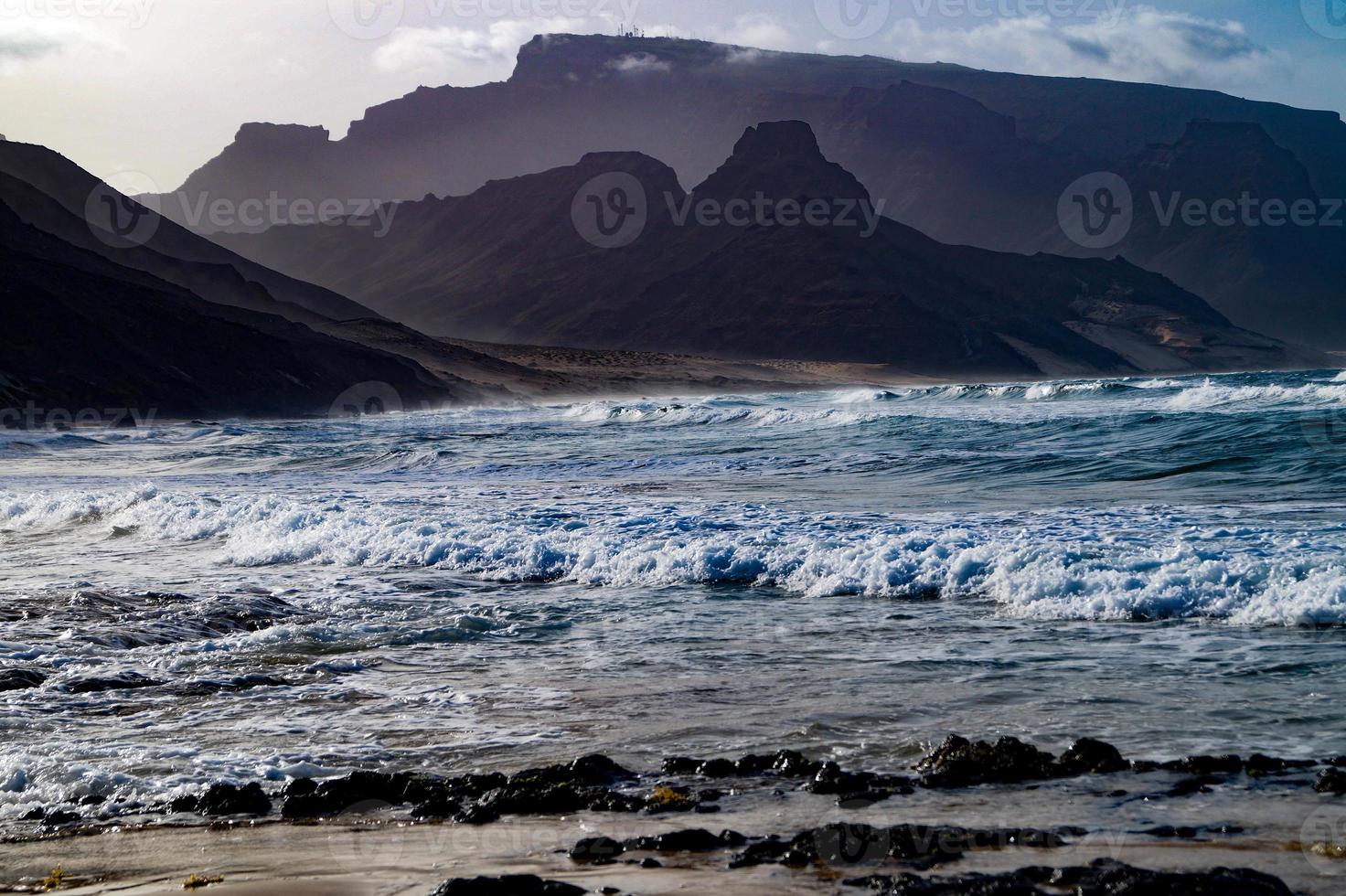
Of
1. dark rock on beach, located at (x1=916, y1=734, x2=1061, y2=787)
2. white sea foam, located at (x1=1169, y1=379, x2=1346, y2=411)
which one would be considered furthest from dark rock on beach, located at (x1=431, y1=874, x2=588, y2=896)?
white sea foam, located at (x1=1169, y1=379, x2=1346, y2=411)

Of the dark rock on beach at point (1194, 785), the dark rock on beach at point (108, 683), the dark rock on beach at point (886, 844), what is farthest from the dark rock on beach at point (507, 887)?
the dark rock on beach at point (108, 683)

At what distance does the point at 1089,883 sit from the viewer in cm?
385

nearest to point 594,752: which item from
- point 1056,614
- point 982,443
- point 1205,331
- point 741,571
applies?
point 1056,614

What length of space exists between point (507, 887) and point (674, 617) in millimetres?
5300

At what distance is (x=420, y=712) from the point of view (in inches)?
259

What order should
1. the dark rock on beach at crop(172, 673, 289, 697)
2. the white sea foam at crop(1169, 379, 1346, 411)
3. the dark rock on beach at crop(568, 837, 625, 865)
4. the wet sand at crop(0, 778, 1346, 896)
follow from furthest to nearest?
the white sea foam at crop(1169, 379, 1346, 411), the dark rock on beach at crop(172, 673, 289, 697), the dark rock on beach at crop(568, 837, 625, 865), the wet sand at crop(0, 778, 1346, 896)

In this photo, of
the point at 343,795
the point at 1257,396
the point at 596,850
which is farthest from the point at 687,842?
the point at 1257,396

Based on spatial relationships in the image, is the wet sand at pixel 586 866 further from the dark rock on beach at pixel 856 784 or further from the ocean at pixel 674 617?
the ocean at pixel 674 617

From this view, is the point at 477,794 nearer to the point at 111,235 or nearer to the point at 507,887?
the point at 507,887

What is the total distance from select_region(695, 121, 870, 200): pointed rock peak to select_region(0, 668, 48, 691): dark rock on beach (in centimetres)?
13200

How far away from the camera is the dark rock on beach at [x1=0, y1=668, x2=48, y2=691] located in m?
7.02

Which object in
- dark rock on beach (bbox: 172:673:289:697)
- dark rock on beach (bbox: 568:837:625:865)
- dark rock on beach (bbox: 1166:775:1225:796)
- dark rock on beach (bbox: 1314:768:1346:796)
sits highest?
dark rock on beach (bbox: 1314:768:1346:796)

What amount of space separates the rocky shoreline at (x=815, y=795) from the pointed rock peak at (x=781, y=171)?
438 ft

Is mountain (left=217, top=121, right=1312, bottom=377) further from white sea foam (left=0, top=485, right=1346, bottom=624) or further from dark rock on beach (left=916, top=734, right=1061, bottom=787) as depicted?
dark rock on beach (left=916, top=734, right=1061, bottom=787)
